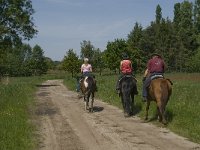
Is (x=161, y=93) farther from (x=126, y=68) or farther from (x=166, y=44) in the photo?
(x=166, y=44)

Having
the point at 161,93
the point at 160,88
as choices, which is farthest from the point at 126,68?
the point at 161,93

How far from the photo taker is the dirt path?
11.1m

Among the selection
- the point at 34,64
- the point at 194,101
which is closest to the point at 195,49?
the point at 34,64

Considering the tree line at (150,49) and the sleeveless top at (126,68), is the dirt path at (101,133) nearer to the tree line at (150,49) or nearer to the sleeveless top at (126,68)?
the sleeveless top at (126,68)

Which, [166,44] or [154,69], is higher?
[166,44]

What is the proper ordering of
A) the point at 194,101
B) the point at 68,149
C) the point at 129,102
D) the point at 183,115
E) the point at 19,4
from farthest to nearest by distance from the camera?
the point at 19,4, the point at 194,101, the point at 129,102, the point at 183,115, the point at 68,149

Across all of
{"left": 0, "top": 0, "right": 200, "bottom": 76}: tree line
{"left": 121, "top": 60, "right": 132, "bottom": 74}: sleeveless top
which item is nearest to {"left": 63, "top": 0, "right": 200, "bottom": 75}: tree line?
{"left": 0, "top": 0, "right": 200, "bottom": 76}: tree line

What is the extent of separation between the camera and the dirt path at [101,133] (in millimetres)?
11055

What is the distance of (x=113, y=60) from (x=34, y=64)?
92.0ft

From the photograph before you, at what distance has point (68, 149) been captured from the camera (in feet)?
35.1

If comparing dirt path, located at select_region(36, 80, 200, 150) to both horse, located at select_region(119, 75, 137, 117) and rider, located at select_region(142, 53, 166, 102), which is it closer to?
horse, located at select_region(119, 75, 137, 117)

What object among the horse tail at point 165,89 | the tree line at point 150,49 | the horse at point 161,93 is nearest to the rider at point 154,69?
the horse at point 161,93

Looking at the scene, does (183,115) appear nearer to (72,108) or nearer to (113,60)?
(72,108)

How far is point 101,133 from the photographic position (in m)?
13.0
